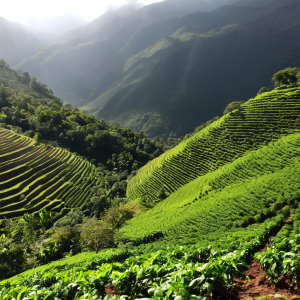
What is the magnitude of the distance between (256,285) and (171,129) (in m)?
194

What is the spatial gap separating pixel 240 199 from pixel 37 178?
50560 millimetres

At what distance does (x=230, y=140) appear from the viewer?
42.3 m

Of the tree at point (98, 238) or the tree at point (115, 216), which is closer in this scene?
the tree at point (98, 238)

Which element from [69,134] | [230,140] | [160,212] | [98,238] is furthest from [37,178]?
[230,140]

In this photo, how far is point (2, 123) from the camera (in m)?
73.6

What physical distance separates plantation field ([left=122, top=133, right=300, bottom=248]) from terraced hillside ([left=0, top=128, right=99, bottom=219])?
2981cm

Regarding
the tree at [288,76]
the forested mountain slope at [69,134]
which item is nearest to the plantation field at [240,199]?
the tree at [288,76]

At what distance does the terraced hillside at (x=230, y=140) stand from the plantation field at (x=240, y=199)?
17.2 feet

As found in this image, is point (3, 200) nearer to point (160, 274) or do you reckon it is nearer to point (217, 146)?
point (160, 274)

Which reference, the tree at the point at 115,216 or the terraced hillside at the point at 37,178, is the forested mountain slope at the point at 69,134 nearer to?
the terraced hillside at the point at 37,178

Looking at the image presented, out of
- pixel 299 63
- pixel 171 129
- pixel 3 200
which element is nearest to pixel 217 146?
pixel 3 200

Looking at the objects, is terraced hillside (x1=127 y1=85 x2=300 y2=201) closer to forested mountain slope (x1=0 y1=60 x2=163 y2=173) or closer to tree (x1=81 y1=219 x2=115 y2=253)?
tree (x1=81 y1=219 x2=115 y2=253)

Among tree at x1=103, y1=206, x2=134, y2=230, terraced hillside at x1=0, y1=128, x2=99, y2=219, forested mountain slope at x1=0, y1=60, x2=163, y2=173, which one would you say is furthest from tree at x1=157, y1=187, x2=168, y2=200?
forested mountain slope at x1=0, y1=60, x2=163, y2=173

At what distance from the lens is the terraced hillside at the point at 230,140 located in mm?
38000
